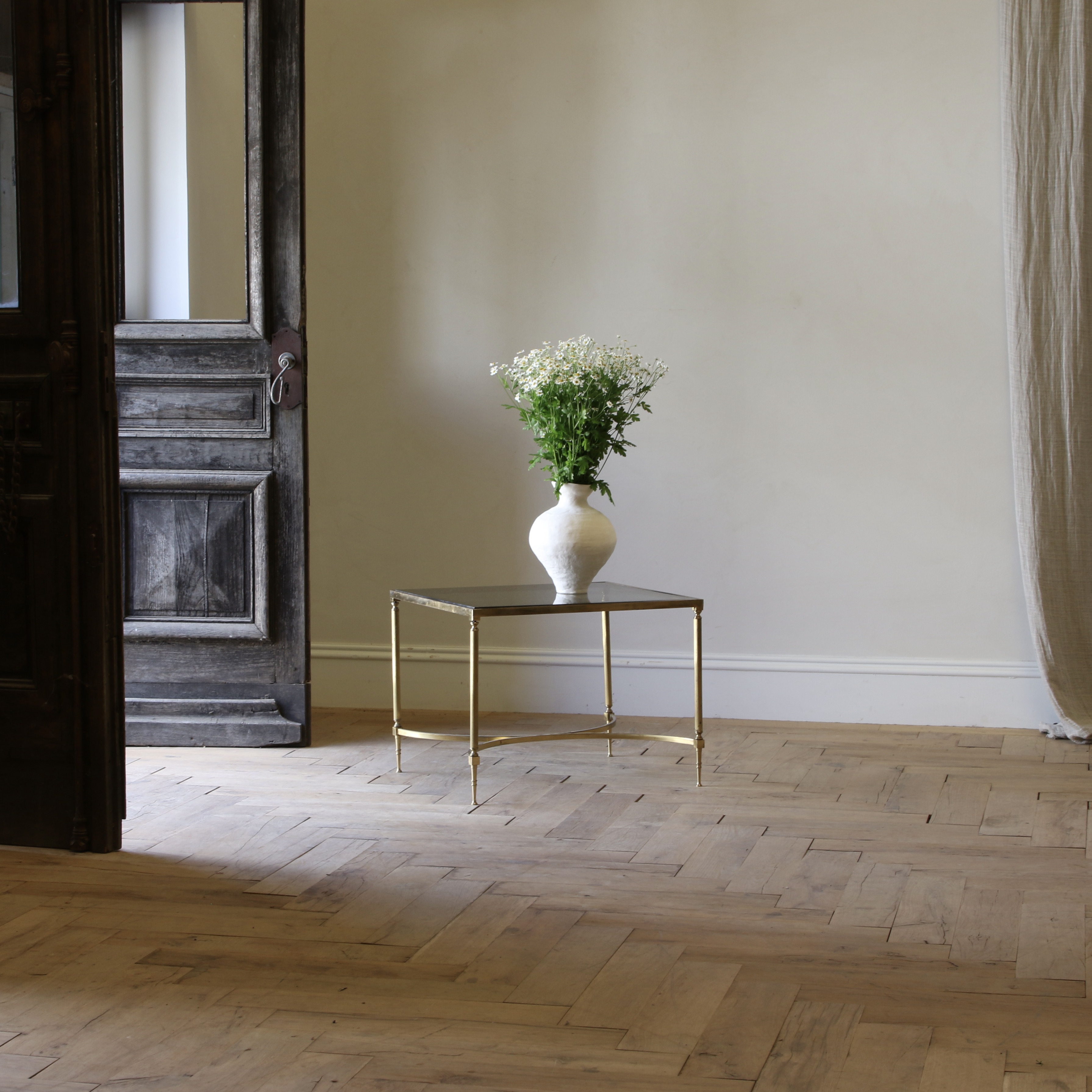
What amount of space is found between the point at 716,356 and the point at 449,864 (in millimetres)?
2192

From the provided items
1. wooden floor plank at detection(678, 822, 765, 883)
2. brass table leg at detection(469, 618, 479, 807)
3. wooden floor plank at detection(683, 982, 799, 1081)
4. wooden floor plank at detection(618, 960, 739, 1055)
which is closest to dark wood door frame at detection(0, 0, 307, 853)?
brass table leg at detection(469, 618, 479, 807)

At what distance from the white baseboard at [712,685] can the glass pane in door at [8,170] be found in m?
2.02

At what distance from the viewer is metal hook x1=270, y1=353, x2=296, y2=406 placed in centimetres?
390

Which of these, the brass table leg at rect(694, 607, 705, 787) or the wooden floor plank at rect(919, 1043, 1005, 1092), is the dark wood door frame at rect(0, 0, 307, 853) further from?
the wooden floor plank at rect(919, 1043, 1005, 1092)

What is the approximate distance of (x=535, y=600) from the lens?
330 cm

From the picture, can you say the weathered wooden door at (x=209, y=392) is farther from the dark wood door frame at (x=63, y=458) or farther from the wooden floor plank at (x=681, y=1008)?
the wooden floor plank at (x=681, y=1008)

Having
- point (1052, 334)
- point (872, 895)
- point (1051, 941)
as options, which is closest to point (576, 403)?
point (872, 895)

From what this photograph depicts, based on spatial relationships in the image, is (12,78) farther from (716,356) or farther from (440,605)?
(716,356)

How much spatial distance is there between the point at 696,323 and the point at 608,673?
123 cm

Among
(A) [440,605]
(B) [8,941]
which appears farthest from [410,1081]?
(A) [440,605]

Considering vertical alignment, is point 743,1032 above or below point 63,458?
below

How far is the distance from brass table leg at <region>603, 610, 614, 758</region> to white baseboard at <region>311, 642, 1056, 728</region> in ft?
1.14

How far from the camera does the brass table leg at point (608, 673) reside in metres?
3.79

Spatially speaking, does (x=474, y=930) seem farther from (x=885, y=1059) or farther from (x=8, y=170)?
(x=8, y=170)
